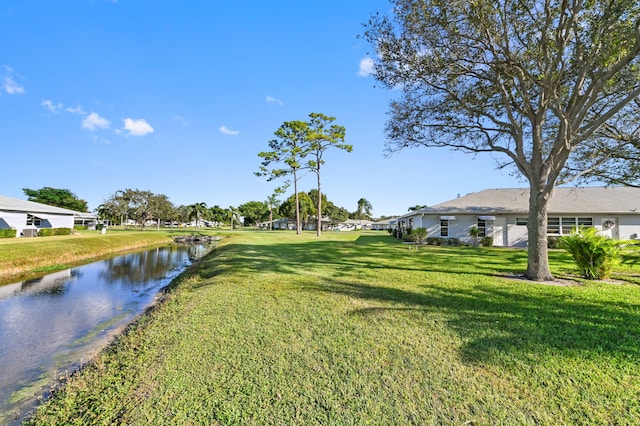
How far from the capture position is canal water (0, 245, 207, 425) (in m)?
4.15

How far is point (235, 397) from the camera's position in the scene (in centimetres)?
285

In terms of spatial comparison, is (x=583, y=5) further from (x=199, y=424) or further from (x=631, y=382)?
(x=199, y=424)

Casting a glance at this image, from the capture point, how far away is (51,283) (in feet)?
37.7

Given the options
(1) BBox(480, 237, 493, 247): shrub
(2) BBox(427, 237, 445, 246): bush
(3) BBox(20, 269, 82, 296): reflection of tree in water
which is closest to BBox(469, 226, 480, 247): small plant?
(1) BBox(480, 237, 493, 247): shrub

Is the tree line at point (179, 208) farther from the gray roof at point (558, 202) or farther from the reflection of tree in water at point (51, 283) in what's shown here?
the reflection of tree in water at point (51, 283)

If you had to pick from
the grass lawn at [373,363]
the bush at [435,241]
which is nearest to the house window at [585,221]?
the bush at [435,241]

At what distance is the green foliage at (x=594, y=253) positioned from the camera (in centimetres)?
804

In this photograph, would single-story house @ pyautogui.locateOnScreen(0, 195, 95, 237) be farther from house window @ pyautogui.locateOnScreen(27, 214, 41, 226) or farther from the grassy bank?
the grassy bank

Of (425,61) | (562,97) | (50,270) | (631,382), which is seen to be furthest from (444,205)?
(50,270)

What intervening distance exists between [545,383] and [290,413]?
2592 millimetres

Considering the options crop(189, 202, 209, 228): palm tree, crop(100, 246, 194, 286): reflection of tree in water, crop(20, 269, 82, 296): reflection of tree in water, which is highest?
crop(189, 202, 209, 228): palm tree

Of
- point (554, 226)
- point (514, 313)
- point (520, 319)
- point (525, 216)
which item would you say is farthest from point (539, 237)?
point (554, 226)

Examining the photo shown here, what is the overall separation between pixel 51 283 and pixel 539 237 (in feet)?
56.6

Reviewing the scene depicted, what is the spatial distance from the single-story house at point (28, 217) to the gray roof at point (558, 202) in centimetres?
3219
